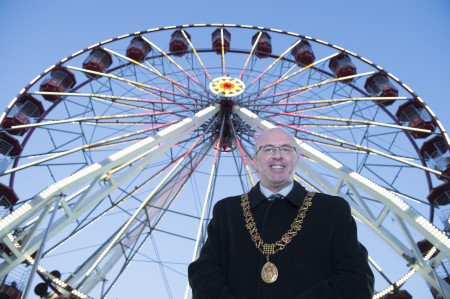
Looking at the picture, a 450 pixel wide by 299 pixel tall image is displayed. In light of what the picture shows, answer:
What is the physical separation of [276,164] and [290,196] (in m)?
0.21

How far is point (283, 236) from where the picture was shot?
204 centimetres

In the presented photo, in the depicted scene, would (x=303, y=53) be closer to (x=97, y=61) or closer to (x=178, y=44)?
(x=178, y=44)

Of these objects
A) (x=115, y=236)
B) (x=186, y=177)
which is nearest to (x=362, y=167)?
(x=186, y=177)

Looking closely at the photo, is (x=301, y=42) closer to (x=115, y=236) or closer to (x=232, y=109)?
(x=232, y=109)

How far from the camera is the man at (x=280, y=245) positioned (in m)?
1.88

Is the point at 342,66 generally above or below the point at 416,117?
above

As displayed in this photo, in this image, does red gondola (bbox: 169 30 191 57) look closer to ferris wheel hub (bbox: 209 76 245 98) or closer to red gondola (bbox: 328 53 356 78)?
ferris wheel hub (bbox: 209 76 245 98)

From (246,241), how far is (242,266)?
14cm

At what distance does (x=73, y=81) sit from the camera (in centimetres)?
1407

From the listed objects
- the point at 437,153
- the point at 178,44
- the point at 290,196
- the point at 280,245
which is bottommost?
the point at 280,245

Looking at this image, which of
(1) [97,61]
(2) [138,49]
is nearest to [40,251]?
(1) [97,61]

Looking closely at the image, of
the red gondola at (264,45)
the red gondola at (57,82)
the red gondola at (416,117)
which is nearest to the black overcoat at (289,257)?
the red gondola at (57,82)

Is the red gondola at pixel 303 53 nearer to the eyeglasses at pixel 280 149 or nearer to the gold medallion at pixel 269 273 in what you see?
the eyeglasses at pixel 280 149

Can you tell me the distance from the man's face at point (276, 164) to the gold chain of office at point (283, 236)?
17 centimetres
